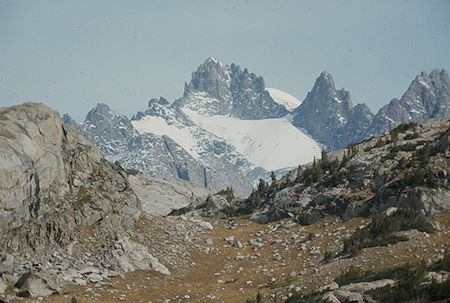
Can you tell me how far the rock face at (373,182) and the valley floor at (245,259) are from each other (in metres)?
1.87

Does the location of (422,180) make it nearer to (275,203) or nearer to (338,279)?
(338,279)

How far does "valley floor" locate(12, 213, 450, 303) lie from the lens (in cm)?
2436

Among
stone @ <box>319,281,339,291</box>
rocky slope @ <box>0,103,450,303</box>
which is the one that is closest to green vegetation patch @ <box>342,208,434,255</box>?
rocky slope @ <box>0,103,450,303</box>

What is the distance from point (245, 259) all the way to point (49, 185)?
18.5 meters

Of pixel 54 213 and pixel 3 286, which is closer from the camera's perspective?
pixel 3 286

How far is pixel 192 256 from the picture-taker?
1423 inches

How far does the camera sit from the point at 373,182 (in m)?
41.0

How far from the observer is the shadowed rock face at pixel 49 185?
1088 inches

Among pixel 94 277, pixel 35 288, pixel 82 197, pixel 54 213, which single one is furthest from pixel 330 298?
pixel 82 197

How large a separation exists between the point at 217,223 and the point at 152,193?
47.9m

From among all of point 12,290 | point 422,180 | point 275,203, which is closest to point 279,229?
point 275,203

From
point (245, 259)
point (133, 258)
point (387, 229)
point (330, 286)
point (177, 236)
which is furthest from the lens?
point (177, 236)

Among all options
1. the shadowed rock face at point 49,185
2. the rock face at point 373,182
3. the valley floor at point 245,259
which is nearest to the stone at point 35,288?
the valley floor at point 245,259

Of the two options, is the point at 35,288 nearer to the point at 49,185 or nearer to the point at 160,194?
the point at 49,185
